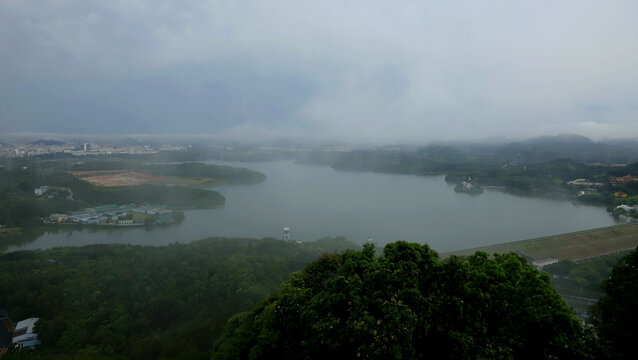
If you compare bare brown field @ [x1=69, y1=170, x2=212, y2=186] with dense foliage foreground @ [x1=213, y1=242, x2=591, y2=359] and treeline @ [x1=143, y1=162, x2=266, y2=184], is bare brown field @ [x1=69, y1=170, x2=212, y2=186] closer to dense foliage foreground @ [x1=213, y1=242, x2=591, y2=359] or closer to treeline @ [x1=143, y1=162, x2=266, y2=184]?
treeline @ [x1=143, y1=162, x2=266, y2=184]

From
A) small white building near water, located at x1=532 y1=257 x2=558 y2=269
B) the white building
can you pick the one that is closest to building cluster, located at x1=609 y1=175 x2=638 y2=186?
small white building near water, located at x1=532 y1=257 x2=558 y2=269

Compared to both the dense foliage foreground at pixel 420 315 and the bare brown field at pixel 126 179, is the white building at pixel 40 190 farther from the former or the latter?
the dense foliage foreground at pixel 420 315

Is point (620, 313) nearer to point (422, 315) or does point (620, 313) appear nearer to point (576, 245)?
point (422, 315)

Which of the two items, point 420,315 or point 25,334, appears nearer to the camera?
point 420,315

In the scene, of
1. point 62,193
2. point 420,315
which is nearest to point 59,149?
point 62,193

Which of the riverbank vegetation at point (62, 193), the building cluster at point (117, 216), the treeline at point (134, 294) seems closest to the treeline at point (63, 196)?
the riverbank vegetation at point (62, 193)

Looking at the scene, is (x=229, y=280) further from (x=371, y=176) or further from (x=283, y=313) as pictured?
(x=371, y=176)
